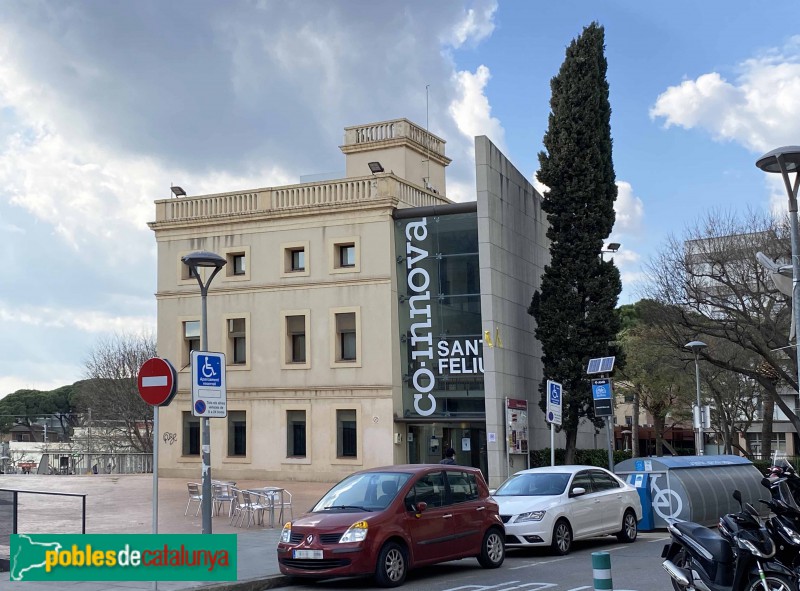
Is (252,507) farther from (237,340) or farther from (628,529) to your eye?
(237,340)

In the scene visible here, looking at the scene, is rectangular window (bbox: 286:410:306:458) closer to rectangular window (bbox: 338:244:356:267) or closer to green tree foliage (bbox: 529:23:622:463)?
rectangular window (bbox: 338:244:356:267)

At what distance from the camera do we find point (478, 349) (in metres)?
36.2

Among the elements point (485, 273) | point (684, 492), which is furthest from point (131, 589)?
point (485, 273)

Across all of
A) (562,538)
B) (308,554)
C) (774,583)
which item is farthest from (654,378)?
(774,583)

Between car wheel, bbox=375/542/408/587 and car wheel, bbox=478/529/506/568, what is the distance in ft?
6.65

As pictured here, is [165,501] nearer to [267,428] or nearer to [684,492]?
[267,428]

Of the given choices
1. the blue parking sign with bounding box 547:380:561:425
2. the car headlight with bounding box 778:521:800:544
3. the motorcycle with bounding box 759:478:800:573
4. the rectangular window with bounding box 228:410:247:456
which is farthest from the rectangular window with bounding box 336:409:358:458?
the car headlight with bounding box 778:521:800:544

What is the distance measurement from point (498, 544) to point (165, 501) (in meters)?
16.3

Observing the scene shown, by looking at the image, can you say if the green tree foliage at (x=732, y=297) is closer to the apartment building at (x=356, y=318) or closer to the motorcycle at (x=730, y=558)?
the apartment building at (x=356, y=318)

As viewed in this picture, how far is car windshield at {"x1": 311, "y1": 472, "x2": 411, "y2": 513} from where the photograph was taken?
47.4 feet

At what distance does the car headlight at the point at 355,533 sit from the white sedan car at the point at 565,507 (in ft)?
15.0

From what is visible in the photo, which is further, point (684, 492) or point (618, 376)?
point (618, 376)

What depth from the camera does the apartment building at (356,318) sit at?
36250 millimetres

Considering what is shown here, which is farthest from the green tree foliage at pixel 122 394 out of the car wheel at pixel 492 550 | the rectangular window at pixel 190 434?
the car wheel at pixel 492 550
